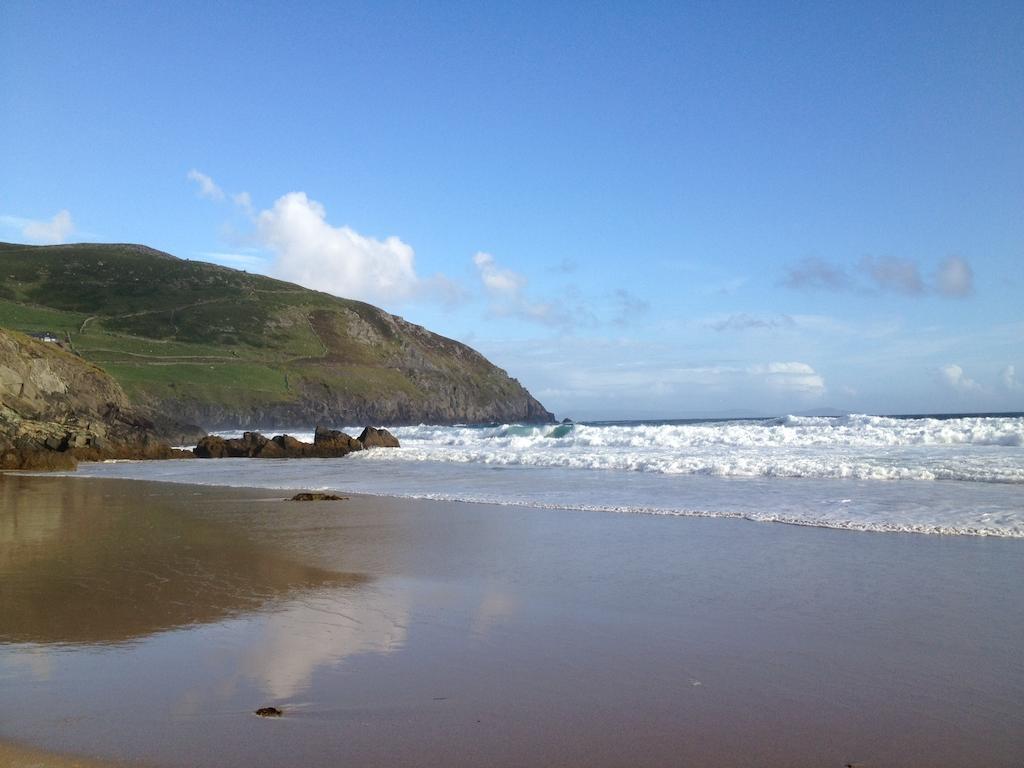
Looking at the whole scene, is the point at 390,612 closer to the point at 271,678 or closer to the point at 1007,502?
the point at 271,678

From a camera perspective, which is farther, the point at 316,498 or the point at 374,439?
the point at 374,439

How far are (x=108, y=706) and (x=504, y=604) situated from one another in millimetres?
3459

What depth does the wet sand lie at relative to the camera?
3922mm

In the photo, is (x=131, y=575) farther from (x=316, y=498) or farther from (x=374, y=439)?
(x=374, y=439)

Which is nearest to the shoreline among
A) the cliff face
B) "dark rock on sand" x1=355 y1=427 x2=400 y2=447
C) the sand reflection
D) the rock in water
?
the sand reflection

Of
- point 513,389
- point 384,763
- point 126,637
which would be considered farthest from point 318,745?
point 513,389

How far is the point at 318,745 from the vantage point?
12.6 ft

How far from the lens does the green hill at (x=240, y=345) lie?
244 ft

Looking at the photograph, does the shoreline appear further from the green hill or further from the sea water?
the green hill

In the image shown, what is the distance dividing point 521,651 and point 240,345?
9308 cm

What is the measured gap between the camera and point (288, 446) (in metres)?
36.6

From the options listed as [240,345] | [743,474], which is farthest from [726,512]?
[240,345]

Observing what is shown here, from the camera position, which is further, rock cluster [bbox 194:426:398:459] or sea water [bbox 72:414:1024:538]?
rock cluster [bbox 194:426:398:459]

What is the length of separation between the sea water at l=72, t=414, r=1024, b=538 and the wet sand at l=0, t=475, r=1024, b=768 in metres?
2.51
